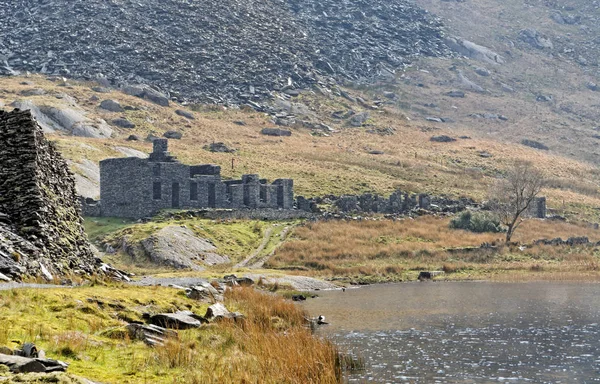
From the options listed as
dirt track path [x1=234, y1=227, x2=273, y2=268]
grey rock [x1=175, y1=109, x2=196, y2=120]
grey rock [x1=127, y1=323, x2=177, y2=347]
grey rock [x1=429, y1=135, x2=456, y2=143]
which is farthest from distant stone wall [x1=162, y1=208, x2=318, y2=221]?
grey rock [x1=429, y1=135, x2=456, y2=143]

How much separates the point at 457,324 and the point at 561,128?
15365 cm

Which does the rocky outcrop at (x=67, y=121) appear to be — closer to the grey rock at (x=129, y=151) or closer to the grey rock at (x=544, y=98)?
the grey rock at (x=129, y=151)

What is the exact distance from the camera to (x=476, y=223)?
258ft

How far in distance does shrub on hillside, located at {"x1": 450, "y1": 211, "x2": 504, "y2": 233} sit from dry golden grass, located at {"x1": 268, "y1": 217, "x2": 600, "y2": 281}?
2.26 metres

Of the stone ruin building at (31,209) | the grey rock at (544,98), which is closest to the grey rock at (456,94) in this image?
the grey rock at (544,98)

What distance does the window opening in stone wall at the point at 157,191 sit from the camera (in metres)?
72.7

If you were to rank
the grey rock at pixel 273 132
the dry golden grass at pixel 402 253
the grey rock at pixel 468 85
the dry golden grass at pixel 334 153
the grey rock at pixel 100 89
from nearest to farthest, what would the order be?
the dry golden grass at pixel 402 253 → the dry golden grass at pixel 334 153 → the grey rock at pixel 273 132 → the grey rock at pixel 100 89 → the grey rock at pixel 468 85

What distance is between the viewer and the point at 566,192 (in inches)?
4843

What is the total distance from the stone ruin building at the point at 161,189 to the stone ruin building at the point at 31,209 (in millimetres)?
38409

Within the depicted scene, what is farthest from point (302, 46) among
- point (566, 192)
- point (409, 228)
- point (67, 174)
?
point (67, 174)

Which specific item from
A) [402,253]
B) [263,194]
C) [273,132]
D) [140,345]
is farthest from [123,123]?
[140,345]

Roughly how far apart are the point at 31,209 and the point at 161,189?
44.1m

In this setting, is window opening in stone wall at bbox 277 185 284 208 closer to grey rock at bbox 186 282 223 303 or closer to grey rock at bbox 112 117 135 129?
grey rock at bbox 112 117 135 129

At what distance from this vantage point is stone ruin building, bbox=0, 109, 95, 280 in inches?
1062
